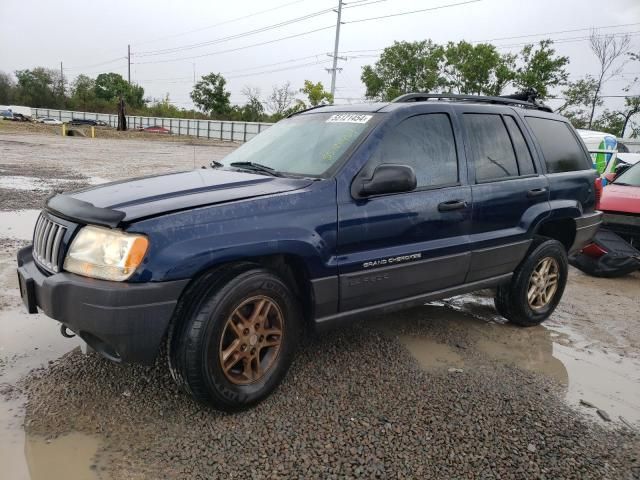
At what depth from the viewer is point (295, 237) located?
2.83 metres

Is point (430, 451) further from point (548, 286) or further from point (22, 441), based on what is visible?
point (548, 286)

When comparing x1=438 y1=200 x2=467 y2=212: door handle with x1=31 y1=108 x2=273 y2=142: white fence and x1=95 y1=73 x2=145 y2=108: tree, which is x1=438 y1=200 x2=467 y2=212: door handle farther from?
x1=95 y1=73 x2=145 y2=108: tree

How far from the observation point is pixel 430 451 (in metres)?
2.58

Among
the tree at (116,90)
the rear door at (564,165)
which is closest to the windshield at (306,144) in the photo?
the rear door at (564,165)

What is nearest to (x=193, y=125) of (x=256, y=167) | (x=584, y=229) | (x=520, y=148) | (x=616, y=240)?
(x=616, y=240)

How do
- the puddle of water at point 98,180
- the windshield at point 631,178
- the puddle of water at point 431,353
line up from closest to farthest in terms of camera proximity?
the puddle of water at point 431,353 → the windshield at point 631,178 → the puddle of water at point 98,180

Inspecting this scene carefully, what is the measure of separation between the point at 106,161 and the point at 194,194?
654 inches

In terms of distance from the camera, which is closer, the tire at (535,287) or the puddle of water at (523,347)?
the puddle of water at (523,347)

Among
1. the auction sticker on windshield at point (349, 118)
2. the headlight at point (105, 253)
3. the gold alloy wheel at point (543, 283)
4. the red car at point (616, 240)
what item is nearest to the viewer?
the headlight at point (105, 253)

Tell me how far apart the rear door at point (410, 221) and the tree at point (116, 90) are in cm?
8173

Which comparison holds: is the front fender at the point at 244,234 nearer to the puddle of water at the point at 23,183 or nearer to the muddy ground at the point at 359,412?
the muddy ground at the point at 359,412

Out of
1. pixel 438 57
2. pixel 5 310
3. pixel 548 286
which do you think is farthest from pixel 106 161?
pixel 438 57

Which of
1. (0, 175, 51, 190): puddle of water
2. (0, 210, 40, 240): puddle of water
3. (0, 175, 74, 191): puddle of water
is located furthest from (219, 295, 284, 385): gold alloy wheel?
(0, 175, 51, 190): puddle of water

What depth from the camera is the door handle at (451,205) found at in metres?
3.49
